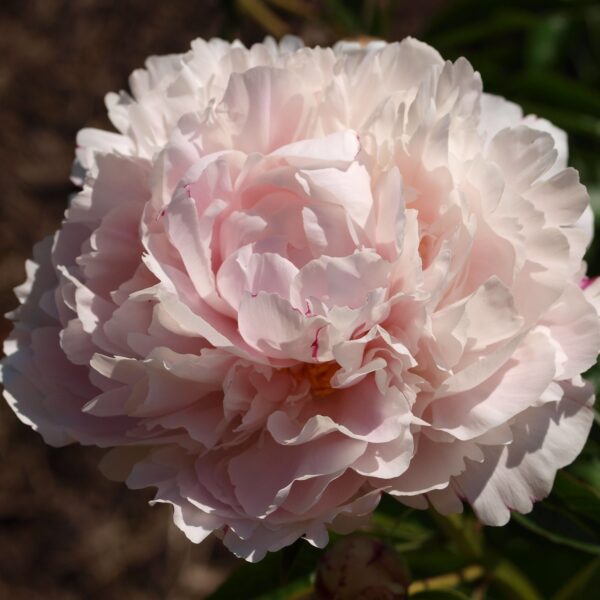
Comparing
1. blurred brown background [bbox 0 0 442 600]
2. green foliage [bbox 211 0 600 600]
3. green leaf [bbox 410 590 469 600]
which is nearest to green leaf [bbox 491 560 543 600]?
green foliage [bbox 211 0 600 600]

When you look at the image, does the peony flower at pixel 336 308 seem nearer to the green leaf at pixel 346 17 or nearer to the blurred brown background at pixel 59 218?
the green leaf at pixel 346 17

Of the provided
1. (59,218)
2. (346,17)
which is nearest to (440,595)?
(346,17)

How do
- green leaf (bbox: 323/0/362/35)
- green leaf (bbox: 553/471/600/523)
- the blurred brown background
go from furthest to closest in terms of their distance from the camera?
the blurred brown background
green leaf (bbox: 323/0/362/35)
green leaf (bbox: 553/471/600/523)

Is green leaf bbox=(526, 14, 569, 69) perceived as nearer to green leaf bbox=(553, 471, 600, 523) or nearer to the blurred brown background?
the blurred brown background

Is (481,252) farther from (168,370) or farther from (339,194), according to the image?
(168,370)

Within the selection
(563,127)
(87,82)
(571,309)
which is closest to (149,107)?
(571,309)
